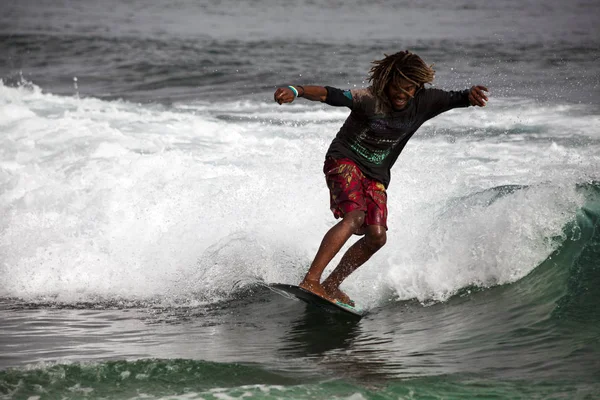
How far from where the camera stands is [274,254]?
7.68m

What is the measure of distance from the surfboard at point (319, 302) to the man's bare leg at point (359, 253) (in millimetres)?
115

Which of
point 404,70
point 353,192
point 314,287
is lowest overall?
Answer: point 314,287

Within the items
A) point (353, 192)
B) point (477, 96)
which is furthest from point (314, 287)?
point (477, 96)

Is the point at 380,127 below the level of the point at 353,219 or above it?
above

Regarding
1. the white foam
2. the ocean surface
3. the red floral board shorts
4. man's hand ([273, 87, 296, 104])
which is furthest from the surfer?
the white foam

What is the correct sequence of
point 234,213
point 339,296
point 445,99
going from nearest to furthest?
1. point 445,99
2. point 339,296
3. point 234,213

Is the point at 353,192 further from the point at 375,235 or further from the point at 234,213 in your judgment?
the point at 234,213

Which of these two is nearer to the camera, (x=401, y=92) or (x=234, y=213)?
(x=401, y=92)

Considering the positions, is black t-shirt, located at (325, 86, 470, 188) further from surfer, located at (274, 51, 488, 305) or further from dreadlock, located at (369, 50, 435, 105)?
dreadlock, located at (369, 50, 435, 105)

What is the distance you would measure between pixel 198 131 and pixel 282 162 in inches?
165

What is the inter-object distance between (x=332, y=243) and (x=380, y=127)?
2.69 ft

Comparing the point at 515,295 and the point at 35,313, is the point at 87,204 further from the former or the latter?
the point at 515,295

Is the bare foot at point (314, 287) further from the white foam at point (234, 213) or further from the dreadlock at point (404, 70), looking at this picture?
the dreadlock at point (404, 70)

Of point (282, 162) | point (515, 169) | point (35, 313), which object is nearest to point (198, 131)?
point (282, 162)
